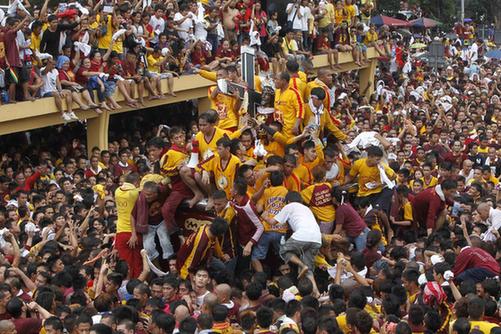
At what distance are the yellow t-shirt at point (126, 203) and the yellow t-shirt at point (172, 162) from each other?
0.45 metres

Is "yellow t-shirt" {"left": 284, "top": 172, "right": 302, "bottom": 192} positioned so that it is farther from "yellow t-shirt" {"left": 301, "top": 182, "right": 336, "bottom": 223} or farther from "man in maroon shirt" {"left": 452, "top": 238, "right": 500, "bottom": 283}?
"man in maroon shirt" {"left": 452, "top": 238, "right": 500, "bottom": 283}

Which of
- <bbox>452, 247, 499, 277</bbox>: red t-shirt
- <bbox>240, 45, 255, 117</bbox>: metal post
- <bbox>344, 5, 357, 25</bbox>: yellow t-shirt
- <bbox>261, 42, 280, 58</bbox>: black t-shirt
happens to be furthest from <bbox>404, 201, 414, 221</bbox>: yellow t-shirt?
<bbox>344, 5, 357, 25</bbox>: yellow t-shirt

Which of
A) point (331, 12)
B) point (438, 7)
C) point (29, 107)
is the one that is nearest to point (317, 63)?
point (331, 12)

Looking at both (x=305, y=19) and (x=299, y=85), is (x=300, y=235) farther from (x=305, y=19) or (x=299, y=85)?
(x=305, y=19)

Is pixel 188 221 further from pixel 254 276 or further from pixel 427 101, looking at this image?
pixel 427 101

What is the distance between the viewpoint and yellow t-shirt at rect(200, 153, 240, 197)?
1381 cm

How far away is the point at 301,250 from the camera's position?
1360 cm

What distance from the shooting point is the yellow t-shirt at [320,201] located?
569 inches

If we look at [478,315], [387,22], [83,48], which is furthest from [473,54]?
[478,315]

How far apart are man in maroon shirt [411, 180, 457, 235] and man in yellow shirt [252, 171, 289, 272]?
7.78ft

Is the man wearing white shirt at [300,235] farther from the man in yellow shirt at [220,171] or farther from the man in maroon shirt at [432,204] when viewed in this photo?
the man in maroon shirt at [432,204]

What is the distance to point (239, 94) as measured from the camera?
14992mm

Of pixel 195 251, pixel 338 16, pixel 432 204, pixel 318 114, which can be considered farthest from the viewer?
pixel 338 16

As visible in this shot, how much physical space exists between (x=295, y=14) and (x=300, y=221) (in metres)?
14.9
